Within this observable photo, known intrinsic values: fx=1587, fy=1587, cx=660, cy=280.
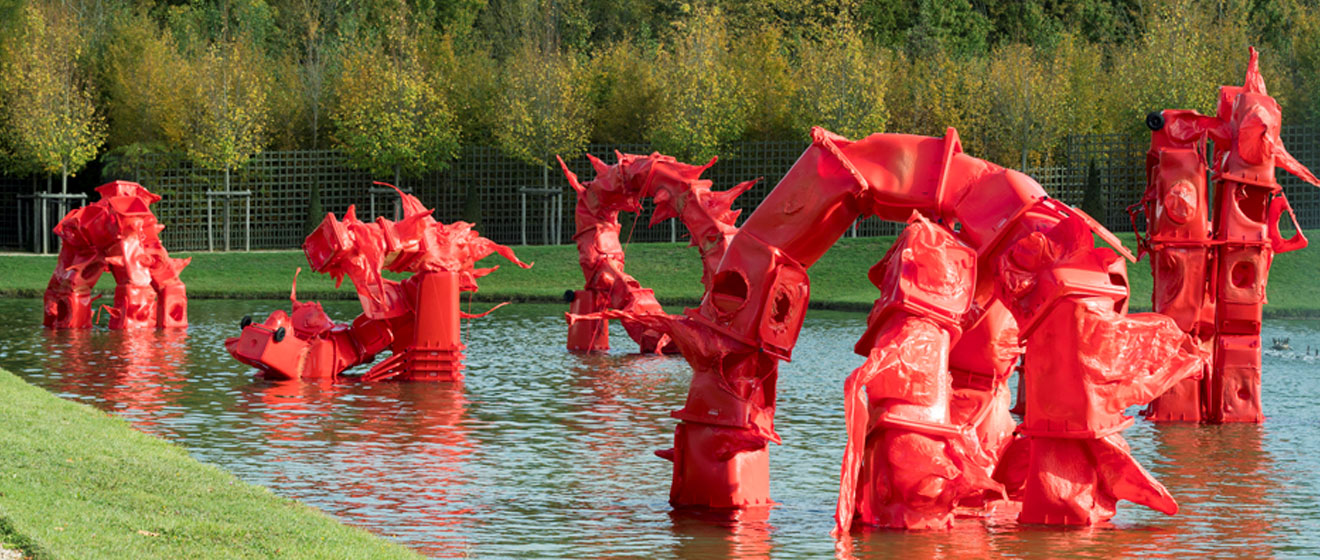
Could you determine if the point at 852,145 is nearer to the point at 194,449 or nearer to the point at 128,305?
the point at 194,449

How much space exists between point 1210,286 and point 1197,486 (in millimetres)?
3593

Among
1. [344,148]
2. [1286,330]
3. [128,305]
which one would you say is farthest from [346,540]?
[344,148]

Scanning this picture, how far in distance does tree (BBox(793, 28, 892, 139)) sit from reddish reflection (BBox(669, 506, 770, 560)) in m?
29.5

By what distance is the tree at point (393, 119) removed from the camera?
1548 inches

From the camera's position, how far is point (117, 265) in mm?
22625

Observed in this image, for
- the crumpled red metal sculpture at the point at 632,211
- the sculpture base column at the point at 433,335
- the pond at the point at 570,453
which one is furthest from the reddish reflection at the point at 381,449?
the crumpled red metal sculpture at the point at 632,211

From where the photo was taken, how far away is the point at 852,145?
732cm

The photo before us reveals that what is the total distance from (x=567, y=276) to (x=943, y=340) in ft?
86.7

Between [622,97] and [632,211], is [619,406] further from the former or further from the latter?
[622,97]

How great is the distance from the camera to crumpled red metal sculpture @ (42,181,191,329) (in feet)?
73.4

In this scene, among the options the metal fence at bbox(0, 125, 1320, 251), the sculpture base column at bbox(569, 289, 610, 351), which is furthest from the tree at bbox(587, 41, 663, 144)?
the sculpture base column at bbox(569, 289, 610, 351)

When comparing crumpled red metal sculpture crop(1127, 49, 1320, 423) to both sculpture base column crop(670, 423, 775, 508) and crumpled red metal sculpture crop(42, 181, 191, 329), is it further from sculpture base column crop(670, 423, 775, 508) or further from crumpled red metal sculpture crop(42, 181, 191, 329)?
crumpled red metal sculpture crop(42, 181, 191, 329)

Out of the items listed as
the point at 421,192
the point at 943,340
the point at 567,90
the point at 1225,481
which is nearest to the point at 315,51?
the point at 421,192

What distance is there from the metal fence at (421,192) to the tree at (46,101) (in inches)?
128
